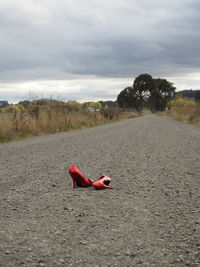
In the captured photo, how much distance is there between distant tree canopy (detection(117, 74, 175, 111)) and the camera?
89375 mm

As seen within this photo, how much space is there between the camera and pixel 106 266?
207 centimetres

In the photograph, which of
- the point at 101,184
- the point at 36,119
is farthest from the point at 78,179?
the point at 36,119

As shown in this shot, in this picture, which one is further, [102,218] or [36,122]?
[36,122]

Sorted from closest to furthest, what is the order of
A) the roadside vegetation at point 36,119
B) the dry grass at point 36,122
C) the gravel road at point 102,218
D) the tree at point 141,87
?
the gravel road at point 102,218, the dry grass at point 36,122, the roadside vegetation at point 36,119, the tree at point 141,87

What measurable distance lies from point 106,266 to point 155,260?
321 millimetres

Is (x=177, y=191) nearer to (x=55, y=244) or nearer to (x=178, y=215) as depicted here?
(x=178, y=215)

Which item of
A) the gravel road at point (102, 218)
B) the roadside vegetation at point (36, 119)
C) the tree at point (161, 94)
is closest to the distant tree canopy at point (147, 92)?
the tree at point (161, 94)

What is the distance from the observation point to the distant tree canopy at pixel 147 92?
293ft

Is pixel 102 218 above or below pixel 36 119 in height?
below

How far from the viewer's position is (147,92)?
299 feet

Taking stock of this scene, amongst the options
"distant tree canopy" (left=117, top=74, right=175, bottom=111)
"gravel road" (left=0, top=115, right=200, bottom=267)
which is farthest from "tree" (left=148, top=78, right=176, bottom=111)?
"gravel road" (left=0, top=115, right=200, bottom=267)

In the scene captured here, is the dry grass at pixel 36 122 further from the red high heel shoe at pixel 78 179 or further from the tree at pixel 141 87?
the tree at pixel 141 87

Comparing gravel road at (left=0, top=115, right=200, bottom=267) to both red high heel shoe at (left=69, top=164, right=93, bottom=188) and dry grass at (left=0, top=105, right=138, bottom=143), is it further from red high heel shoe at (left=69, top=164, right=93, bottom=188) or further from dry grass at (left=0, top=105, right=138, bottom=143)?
dry grass at (left=0, top=105, right=138, bottom=143)

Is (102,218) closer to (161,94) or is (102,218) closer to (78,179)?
(78,179)
